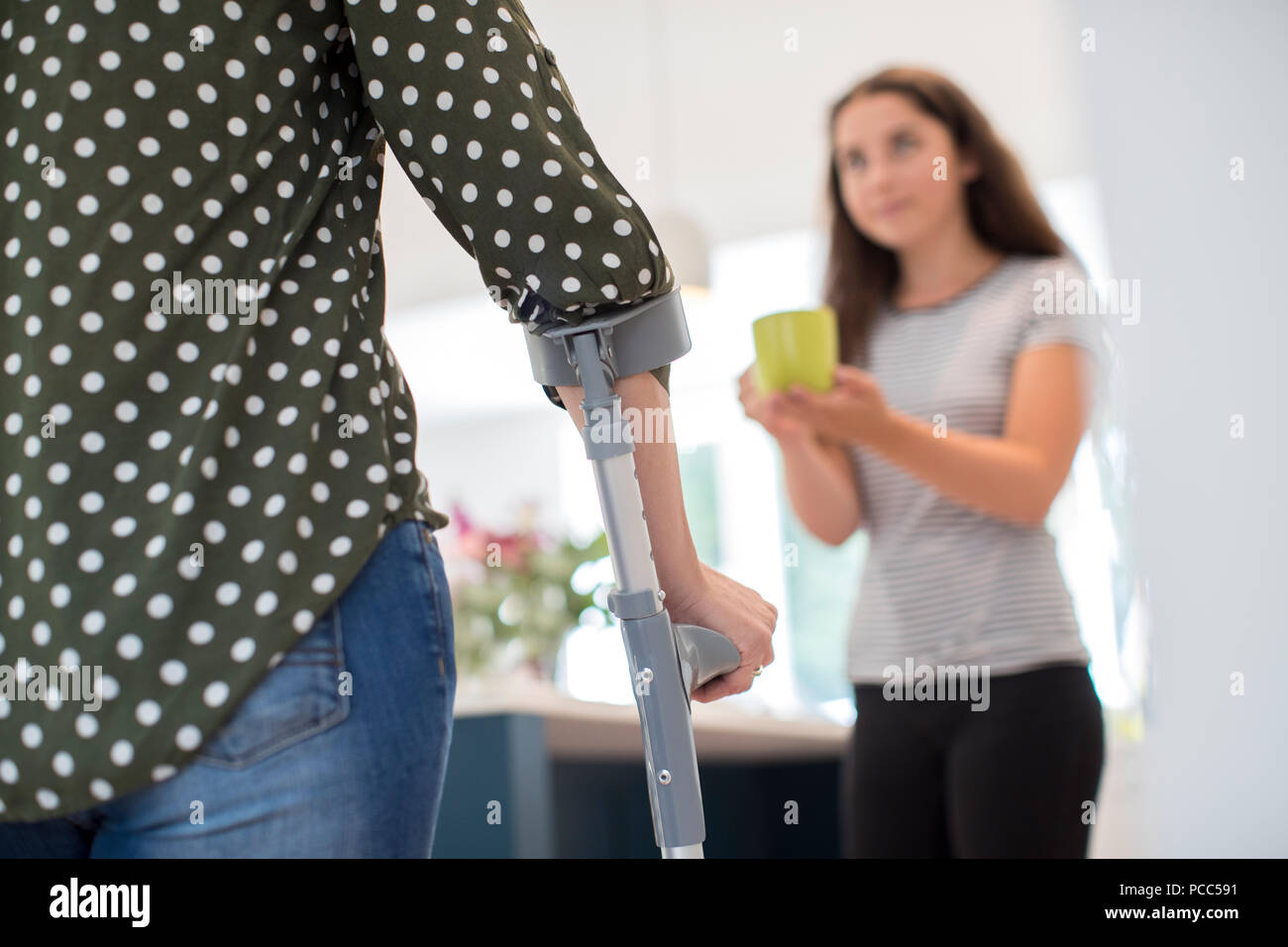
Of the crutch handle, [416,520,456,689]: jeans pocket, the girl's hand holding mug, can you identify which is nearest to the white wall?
the girl's hand holding mug

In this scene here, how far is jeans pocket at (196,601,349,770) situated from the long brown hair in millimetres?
851

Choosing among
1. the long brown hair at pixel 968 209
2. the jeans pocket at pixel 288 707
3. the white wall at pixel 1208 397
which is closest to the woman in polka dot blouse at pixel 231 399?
the jeans pocket at pixel 288 707

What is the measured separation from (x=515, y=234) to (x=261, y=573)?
16cm

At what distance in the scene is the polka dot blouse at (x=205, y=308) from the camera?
17.0 inches

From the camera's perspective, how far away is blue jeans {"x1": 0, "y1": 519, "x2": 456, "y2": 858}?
42 cm

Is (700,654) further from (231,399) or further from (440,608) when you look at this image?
(231,399)

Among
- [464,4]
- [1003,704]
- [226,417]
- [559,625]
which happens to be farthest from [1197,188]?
[559,625]

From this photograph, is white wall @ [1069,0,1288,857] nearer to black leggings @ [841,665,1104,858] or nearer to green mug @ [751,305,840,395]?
black leggings @ [841,665,1104,858]

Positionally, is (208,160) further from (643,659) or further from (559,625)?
(559,625)

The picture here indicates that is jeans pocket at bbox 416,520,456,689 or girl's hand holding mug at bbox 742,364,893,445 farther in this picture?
girl's hand holding mug at bbox 742,364,893,445

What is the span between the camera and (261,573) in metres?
A: 0.44

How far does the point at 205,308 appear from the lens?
0.45m

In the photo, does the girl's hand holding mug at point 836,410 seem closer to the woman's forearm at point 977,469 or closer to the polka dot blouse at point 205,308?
the woman's forearm at point 977,469
